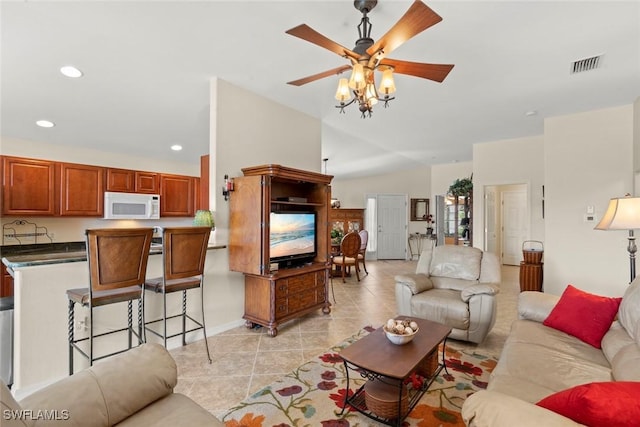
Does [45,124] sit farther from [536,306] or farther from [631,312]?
[631,312]

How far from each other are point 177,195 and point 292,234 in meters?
3.11

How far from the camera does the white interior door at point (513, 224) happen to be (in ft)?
24.2

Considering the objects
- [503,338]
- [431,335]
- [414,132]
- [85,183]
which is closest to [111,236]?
[431,335]

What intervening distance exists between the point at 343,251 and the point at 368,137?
87.9 inches

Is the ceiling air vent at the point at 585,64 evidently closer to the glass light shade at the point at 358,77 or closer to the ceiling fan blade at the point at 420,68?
the ceiling fan blade at the point at 420,68

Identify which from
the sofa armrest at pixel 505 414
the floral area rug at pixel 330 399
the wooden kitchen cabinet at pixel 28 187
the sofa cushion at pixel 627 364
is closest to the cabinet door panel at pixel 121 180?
the wooden kitchen cabinet at pixel 28 187

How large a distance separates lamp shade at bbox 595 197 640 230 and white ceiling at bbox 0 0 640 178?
1.38 metres

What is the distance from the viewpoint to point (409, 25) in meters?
1.65

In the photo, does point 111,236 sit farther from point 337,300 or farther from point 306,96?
point 337,300

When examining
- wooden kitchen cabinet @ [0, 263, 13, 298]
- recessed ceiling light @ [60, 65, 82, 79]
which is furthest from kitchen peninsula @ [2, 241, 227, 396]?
wooden kitchen cabinet @ [0, 263, 13, 298]

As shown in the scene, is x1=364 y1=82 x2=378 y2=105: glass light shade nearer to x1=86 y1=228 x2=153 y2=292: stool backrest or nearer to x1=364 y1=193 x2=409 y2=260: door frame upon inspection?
x1=86 y1=228 x2=153 y2=292: stool backrest

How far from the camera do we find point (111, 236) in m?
1.94

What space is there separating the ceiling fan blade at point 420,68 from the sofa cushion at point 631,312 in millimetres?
1881

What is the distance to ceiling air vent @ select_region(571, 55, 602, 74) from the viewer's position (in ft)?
9.14
